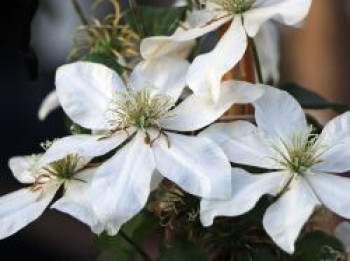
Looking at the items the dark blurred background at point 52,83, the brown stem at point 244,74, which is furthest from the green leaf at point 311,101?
the dark blurred background at point 52,83

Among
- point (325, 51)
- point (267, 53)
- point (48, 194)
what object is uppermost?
point (48, 194)

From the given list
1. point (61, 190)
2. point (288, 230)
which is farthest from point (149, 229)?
point (288, 230)

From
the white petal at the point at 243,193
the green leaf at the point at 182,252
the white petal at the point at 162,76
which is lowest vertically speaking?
the green leaf at the point at 182,252

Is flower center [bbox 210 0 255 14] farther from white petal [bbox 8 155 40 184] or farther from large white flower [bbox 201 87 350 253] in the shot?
white petal [bbox 8 155 40 184]

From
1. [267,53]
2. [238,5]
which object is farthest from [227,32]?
[267,53]

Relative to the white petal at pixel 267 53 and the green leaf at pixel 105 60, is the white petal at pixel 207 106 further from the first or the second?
the white petal at pixel 267 53

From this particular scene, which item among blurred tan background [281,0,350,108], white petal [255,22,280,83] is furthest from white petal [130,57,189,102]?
blurred tan background [281,0,350,108]

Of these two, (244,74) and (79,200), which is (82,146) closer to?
(79,200)
